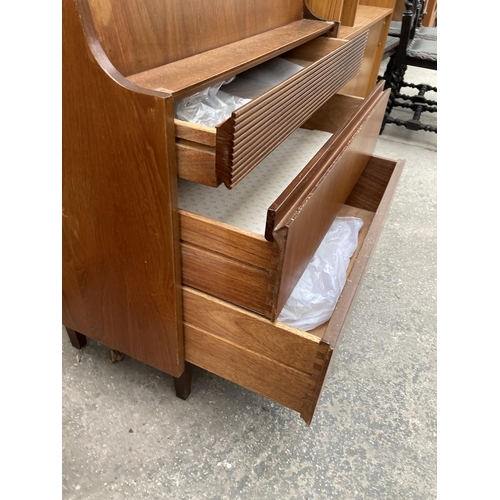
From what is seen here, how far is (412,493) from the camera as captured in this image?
79 centimetres

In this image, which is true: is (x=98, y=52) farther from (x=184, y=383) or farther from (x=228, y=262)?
(x=184, y=383)

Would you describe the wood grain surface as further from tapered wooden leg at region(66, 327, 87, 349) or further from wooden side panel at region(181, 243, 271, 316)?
tapered wooden leg at region(66, 327, 87, 349)

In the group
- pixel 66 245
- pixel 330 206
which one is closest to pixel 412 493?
pixel 330 206

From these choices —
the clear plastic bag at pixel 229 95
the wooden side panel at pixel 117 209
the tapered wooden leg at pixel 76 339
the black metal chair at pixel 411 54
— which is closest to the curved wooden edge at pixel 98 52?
the wooden side panel at pixel 117 209

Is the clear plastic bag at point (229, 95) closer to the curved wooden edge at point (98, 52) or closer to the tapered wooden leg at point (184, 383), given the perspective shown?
the curved wooden edge at point (98, 52)

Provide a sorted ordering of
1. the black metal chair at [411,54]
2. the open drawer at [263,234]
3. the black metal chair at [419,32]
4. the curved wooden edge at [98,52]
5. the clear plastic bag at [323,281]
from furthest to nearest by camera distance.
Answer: the black metal chair at [419,32]
the black metal chair at [411,54]
the clear plastic bag at [323,281]
the open drawer at [263,234]
the curved wooden edge at [98,52]

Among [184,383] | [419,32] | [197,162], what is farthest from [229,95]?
[419,32]

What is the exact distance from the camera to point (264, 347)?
0.69 m

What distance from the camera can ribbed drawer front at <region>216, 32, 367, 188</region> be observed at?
49 centimetres

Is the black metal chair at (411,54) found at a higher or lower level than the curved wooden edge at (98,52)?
lower

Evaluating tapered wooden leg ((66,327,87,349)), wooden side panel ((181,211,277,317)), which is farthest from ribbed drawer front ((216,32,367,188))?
tapered wooden leg ((66,327,87,349))

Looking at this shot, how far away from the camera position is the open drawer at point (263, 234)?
58 centimetres

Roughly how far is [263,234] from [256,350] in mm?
192

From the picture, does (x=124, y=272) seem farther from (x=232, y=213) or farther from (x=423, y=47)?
(x=423, y=47)
